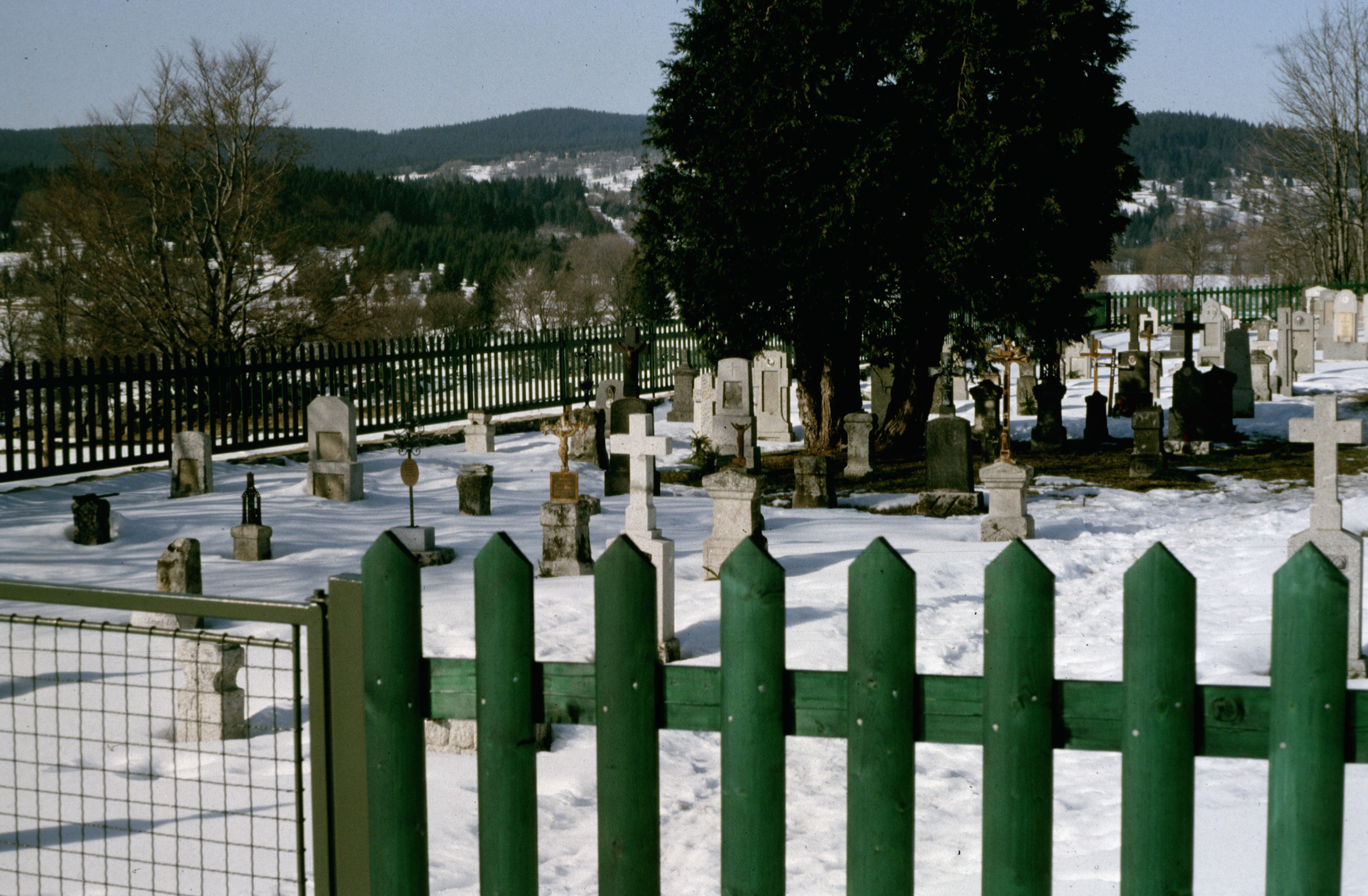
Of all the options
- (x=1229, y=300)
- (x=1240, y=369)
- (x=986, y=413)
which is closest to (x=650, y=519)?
(x=986, y=413)

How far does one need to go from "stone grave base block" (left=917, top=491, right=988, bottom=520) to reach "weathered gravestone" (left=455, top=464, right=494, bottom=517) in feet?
14.0

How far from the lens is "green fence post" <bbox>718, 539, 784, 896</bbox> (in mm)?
2260

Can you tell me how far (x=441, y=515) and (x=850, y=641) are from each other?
10147 millimetres

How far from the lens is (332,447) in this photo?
12.6 m

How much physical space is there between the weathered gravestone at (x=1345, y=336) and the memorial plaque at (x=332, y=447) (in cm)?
2177

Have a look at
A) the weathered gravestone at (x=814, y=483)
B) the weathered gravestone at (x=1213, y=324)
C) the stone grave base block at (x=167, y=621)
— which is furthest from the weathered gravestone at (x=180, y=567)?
the weathered gravestone at (x=1213, y=324)

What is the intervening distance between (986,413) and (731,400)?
320 cm

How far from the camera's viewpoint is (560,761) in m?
5.47

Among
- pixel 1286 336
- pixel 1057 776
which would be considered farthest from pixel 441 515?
pixel 1286 336

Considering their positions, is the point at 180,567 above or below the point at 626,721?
below

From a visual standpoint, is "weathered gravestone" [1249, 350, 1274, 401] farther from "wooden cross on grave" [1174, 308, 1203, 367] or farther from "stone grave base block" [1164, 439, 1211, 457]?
"stone grave base block" [1164, 439, 1211, 457]

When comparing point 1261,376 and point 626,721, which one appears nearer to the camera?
point 626,721

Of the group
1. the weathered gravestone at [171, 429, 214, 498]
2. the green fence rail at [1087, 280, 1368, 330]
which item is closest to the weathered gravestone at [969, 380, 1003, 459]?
the weathered gravestone at [171, 429, 214, 498]

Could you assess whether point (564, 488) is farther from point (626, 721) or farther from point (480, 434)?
point (480, 434)
